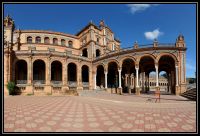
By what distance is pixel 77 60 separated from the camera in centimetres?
3147

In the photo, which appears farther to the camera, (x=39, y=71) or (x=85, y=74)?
(x=85, y=74)

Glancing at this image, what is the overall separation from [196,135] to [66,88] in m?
25.1

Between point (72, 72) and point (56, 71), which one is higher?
point (56, 71)

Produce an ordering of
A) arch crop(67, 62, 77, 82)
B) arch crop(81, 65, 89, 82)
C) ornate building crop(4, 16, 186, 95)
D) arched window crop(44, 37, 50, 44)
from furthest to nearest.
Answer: arched window crop(44, 37, 50, 44) < arch crop(81, 65, 89, 82) < arch crop(67, 62, 77, 82) < ornate building crop(4, 16, 186, 95)

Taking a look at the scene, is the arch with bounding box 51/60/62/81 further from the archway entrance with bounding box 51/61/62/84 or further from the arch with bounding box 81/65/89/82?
the arch with bounding box 81/65/89/82

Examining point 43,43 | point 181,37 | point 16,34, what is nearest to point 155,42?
point 181,37

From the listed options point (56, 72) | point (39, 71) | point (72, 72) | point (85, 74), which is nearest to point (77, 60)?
point (72, 72)

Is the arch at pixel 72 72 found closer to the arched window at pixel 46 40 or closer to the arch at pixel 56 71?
the arch at pixel 56 71

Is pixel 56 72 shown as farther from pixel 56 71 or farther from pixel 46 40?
pixel 46 40

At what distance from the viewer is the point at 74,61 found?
31188 mm

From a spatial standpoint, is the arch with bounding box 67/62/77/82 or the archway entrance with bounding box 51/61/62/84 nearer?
the archway entrance with bounding box 51/61/62/84

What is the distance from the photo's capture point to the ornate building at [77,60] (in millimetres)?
25094

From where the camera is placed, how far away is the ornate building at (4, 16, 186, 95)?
82.3 ft

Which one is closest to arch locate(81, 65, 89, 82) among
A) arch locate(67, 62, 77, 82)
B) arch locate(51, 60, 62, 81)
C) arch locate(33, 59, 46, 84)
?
arch locate(67, 62, 77, 82)
